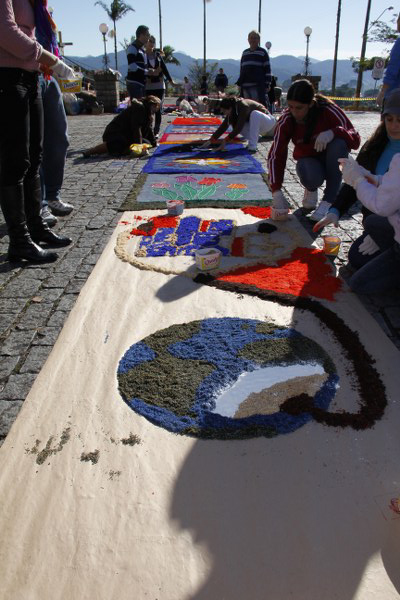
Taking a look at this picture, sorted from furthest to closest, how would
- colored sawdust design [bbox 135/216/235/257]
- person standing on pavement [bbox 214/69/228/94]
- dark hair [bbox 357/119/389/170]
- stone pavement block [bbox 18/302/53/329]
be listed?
person standing on pavement [bbox 214/69/228/94]
colored sawdust design [bbox 135/216/235/257]
dark hair [bbox 357/119/389/170]
stone pavement block [bbox 18/302/53/329]

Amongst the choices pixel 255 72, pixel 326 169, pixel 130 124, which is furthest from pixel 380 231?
pixel 255 72

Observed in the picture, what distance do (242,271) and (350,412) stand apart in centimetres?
142

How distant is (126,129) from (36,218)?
4216mm

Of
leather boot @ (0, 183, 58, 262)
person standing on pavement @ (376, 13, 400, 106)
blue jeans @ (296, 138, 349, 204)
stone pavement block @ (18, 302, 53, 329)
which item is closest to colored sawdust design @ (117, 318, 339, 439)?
stone pavement block @ (18, 302, 53, 329)

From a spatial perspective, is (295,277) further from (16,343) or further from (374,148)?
(16,343)

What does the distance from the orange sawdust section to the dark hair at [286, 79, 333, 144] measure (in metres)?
1.33

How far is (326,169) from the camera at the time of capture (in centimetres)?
411

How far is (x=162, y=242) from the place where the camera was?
3.59 m

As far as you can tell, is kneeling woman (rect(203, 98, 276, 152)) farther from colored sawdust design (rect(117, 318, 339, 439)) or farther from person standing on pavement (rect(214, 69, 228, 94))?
person standing on pavement (rect(214, 69, 228, 94))

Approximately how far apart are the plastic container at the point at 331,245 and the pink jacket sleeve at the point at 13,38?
2.27m

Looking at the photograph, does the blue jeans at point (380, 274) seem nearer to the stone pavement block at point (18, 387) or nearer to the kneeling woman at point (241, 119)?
the stone pavement block at point (18, 387)

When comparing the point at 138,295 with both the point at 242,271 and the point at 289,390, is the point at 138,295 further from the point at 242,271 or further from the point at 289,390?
the point at 289,390

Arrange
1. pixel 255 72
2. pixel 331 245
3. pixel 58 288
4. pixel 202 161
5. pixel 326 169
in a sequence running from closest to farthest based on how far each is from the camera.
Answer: pixel 58 288 < pixel 331 245 < pixel 326 169 < pixel 202 161 < pixel 255 72

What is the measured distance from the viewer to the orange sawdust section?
2816 mm
